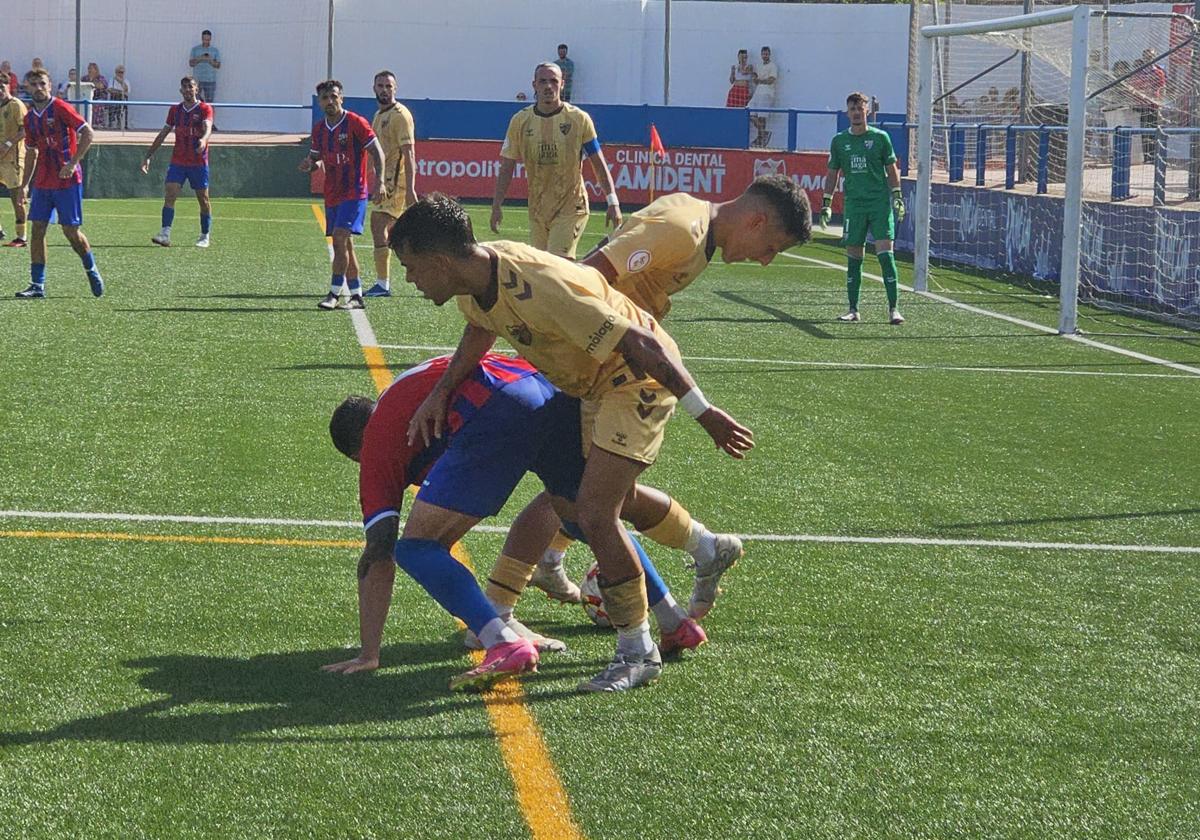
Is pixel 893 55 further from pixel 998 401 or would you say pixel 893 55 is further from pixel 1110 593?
pixel 1110 593

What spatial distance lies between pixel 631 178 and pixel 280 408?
2035 cm

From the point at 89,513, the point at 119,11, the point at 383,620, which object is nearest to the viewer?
the point at 383,620

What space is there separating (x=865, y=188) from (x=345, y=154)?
4.58 m

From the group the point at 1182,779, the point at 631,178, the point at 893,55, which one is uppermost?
the point at 893,55

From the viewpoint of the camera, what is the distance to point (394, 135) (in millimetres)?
15547

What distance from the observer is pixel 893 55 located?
3669cm

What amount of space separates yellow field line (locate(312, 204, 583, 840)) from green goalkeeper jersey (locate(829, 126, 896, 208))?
10.2 metres

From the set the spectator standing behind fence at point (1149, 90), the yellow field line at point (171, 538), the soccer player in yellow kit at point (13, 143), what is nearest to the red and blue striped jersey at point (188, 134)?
the soccer player in yellow kit at point (13, 143)

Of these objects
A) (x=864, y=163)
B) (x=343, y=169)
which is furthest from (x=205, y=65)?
(x=864, y=163)

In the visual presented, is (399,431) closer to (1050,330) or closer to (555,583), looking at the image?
(555,583)

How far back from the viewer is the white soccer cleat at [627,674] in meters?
4.95

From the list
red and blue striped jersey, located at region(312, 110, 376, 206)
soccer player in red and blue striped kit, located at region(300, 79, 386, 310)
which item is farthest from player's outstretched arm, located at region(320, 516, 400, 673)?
red and blue striped jersey, located at region(312, 110, 376, 206)

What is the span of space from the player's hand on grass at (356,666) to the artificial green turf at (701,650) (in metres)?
0.06

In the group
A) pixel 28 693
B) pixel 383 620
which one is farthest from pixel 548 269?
pixel 28 693
